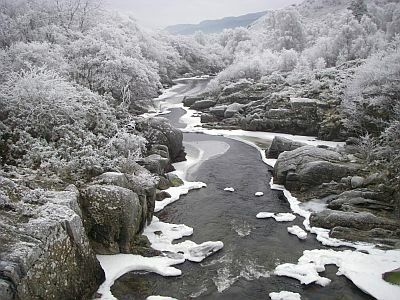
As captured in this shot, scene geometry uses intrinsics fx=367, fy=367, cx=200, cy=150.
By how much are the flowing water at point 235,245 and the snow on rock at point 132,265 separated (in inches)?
10.5

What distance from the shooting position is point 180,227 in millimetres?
18562

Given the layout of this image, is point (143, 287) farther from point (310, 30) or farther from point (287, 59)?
point (310, 30)

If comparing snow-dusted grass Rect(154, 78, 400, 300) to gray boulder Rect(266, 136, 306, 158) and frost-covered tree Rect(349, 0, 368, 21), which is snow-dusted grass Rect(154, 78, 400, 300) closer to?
gray boulder Rect(266, 136, 306, 158)

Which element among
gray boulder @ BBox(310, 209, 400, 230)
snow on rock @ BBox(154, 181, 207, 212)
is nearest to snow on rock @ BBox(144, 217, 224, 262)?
snow on rock @ BBox(154, 181, 207, 212)

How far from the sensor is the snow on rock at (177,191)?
838 inches

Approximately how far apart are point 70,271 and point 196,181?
14.2m

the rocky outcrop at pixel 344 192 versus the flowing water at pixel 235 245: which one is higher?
the rocky outcrop at pixel 344 192

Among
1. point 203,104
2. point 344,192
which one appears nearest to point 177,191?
point 344,192

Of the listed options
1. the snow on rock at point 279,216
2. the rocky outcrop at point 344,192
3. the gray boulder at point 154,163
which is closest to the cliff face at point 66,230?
the gray boulder at point 154,163

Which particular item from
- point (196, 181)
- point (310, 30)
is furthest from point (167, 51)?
point (196, 181)

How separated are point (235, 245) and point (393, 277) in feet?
21.2

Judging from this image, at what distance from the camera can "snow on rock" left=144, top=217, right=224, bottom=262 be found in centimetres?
1598

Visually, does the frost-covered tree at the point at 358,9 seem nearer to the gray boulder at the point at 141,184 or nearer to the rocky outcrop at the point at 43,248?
the gray boulder at the point at 141,184

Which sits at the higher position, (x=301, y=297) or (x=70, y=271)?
(x=70, y=271)
